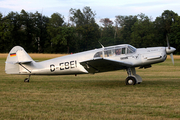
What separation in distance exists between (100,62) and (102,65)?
47cm

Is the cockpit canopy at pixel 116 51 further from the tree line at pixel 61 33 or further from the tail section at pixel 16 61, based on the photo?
the tree line at pixel 61 33

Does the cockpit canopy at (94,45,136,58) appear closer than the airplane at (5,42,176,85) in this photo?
No

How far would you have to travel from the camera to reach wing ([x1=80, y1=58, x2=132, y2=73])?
33.9ft

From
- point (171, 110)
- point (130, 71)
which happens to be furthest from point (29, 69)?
point (171, 110)

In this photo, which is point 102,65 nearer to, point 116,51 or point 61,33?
point 116,51

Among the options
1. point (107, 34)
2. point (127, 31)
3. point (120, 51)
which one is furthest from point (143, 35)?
point (120, 51)

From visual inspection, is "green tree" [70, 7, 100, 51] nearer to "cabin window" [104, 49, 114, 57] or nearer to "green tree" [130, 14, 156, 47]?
"green tree" [130, 14, 156, 47]

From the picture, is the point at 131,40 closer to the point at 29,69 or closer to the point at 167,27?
the point at 167,27

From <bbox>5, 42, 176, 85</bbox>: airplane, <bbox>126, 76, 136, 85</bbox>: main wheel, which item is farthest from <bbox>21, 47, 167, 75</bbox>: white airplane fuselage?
<bbox>126, 76, 136, 85</bbox>: main wheel

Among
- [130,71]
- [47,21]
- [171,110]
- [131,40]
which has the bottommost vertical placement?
[171,110]

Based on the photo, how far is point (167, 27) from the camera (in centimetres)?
6309

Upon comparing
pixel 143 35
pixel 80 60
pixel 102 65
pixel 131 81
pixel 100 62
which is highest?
pixel 143 35

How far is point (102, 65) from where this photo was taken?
1086cm

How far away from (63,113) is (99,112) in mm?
943
